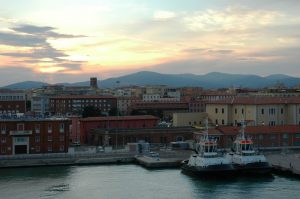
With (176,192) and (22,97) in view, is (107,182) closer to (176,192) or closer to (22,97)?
(176,192)

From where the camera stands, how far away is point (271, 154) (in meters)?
23.9

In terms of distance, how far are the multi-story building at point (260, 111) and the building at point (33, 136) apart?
37.2 feet

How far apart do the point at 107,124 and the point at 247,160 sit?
1204cm

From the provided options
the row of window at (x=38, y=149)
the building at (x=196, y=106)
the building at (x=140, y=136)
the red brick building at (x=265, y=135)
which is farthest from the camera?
the building at (x=196, y=106)

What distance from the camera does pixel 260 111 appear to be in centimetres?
3083

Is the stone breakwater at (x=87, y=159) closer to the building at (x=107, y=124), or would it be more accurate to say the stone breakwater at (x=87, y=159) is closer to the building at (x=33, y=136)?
the building at (x=33, y=136)

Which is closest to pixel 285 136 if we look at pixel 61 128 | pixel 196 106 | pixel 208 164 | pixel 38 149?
pixel 208 164

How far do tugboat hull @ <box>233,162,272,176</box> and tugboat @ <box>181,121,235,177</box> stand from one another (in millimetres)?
423

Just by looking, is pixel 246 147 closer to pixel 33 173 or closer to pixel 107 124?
pixel 33 173

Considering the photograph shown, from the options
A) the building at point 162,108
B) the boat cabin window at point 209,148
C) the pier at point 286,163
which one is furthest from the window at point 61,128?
the building at point 162,108

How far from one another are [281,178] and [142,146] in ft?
25.0

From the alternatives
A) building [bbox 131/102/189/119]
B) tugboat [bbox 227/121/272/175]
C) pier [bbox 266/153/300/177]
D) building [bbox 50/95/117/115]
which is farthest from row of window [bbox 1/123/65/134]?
building [bbox 50/95/117/115]

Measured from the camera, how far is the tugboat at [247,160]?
65.0 feet

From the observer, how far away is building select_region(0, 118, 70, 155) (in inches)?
922
